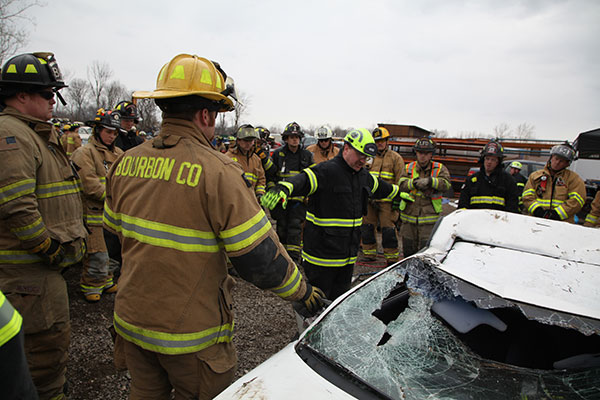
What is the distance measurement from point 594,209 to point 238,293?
591 centimetres

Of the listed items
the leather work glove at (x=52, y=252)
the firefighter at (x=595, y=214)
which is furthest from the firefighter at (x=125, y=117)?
the firefighter at (x=595, y=214)

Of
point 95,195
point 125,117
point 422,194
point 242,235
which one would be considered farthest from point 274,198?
point 125,117

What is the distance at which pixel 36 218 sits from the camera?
2.04 metres

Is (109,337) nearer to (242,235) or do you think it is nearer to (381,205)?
(242,235)

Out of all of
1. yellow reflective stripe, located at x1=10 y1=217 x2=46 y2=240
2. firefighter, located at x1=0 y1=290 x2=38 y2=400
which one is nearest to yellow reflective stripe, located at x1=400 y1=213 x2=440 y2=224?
yellow reflective stripe, located at x1=10 y1=217 x2=46 y2=240

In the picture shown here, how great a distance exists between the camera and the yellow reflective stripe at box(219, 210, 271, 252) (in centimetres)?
144

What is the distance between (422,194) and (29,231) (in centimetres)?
444

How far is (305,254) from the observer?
10.8 feet

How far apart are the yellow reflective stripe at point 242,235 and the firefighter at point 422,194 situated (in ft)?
11.5

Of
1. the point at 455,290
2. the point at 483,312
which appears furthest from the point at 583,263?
the point at 455,290

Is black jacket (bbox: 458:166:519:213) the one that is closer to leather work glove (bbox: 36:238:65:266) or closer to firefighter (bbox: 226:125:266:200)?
firefighter (bbox: 226:125:266:200)

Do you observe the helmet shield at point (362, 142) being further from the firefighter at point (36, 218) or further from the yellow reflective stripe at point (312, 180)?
the firefighter at point (36, 218)

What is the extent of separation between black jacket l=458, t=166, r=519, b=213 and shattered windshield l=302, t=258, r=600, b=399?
3.10m

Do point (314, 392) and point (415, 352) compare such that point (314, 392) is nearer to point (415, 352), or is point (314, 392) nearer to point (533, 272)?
point (415, 352)
